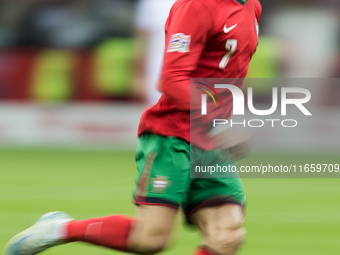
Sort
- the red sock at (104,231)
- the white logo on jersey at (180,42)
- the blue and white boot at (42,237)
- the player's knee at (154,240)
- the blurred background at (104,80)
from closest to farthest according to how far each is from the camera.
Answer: the white logo on jersey at (180,42) → the player's knee at (154,240) → the red sock at (104,231) → the blue and white boot at (42,237) → the blurred background at (104,80)

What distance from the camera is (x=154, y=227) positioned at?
13.0ft

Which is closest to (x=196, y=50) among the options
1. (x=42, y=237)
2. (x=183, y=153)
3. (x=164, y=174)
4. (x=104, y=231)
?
(x=183, y=153)

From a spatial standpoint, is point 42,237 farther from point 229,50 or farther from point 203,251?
point 229,50

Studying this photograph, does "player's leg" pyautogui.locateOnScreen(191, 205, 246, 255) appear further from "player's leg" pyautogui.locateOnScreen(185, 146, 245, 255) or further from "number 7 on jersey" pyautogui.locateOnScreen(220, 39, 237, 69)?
"number 7 on jersey" pyautogui.locateOnScreen(220, 39, 237, 69)

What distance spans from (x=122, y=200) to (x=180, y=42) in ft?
14.0

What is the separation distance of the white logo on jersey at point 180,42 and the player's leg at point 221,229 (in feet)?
2.59

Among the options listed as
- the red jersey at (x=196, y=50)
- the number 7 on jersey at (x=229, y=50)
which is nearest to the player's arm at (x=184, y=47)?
the red jersey at (x=196, y=50)

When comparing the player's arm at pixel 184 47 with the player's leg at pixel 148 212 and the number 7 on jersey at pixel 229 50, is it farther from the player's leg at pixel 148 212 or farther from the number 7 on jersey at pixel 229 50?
the player's leg at pixel 148 212

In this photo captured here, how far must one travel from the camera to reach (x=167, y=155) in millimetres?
4035

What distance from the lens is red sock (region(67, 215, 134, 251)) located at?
4.10 m

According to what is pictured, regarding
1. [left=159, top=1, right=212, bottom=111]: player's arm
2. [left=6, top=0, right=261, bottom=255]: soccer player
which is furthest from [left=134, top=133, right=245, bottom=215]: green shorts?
[left=159, top=1, right=212, bottom=111]: player's arm

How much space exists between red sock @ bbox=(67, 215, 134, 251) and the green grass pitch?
0.33 metres

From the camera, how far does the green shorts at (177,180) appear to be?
157 inches

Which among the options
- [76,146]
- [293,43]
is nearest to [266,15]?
[293,43]
